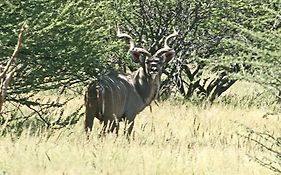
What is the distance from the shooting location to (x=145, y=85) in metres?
11.0

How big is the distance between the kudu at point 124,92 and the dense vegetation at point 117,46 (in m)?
0.51

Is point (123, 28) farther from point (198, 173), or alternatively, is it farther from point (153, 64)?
point (198, 173)

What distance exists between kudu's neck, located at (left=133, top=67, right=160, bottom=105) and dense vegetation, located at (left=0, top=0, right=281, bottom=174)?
0.64 meters

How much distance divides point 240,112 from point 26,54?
6848mm

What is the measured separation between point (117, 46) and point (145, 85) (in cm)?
87

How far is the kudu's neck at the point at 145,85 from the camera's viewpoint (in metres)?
11.0

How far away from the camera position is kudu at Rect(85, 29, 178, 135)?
32.3 ft

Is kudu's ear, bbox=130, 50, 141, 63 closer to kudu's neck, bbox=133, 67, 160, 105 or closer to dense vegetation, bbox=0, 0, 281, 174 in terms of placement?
kudu's neck, bbox=133, 67, 160, 105

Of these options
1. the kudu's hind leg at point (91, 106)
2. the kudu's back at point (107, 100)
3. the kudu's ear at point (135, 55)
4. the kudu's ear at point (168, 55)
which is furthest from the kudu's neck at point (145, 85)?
the kudu's hind leg at point (91, 106)

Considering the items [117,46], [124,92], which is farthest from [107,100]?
[117,46]

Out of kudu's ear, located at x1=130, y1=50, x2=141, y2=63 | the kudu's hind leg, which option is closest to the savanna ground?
the kudu's hind leg

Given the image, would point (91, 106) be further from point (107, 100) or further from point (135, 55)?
point (135, 55)

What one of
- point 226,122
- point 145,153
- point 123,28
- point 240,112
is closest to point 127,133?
point 145,153

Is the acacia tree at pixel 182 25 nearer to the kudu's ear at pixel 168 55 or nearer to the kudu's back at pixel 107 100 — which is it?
the kudu's ear at pixel 168 55
